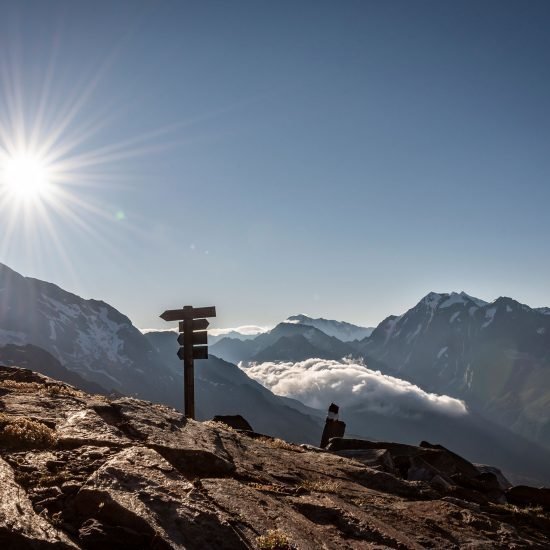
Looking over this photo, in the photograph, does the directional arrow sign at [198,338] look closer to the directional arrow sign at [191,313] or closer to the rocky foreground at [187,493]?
the directional arrow sign at [191,313]

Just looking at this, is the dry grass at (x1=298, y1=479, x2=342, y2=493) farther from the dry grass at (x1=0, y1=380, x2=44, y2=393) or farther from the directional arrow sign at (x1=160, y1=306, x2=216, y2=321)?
the directional arrow sign at (x1=160, y1=306, x2=216, y2=321)

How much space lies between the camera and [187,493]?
7.88m

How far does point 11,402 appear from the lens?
12.5m

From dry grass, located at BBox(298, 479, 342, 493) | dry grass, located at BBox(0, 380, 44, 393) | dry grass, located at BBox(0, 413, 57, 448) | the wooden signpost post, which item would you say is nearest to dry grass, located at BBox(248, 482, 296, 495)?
dry grass, located at BBox(298, 479, 342, 493)

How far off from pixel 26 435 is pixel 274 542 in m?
5.29

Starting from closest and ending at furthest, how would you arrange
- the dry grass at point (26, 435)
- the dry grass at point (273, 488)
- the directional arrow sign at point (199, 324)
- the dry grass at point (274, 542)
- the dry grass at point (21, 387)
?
the dry grass at point (274, 542)
the dry grass at point (26, 435)
the dry grass at point (273, 488)
the dry grass at point (21, 387)
the directional arrow sign at point (199, 324)

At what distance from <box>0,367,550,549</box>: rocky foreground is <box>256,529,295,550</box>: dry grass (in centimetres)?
2

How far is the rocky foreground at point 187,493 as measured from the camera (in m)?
6.64

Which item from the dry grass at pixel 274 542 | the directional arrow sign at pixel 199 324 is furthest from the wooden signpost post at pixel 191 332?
the dry grass at pixel 274 542

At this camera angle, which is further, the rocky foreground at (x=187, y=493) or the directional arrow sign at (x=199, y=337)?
the directional arrow sign at (x=199, y=337)

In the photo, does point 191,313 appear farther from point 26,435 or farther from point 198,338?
point 26,435

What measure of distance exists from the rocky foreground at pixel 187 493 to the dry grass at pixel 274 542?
2 cm

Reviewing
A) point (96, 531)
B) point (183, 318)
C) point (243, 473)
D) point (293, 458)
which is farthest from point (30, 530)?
point (183, 318)

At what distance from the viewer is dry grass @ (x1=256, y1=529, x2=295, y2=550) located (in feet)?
24.1
